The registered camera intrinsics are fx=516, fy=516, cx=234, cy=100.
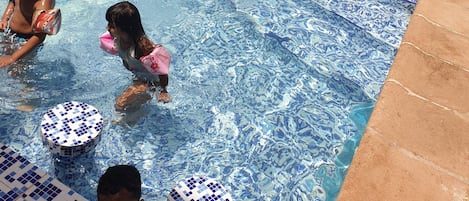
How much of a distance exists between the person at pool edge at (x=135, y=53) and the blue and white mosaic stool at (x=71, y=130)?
699 mm

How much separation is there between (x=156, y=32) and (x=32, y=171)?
3.25 m

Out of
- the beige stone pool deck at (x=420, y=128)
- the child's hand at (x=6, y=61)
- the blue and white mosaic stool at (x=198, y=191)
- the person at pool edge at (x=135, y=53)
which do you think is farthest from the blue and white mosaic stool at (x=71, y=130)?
the beige stone pool deck at (x=420, y=128)

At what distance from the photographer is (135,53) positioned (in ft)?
15.0

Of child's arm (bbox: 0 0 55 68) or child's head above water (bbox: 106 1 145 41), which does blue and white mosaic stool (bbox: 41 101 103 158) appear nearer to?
child's head above water (bbox: 106 1 145 41)

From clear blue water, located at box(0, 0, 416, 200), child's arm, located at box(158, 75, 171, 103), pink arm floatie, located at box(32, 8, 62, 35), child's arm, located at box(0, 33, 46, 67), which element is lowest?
clear blue water, located at box(0, 0, 416, 200)

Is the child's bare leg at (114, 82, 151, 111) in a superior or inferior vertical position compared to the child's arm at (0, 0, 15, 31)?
inferior

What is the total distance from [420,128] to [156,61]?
2.42 metres

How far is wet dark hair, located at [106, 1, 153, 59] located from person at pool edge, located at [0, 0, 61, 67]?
591 millimetres

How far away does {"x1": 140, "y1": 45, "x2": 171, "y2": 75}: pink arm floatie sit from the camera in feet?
14.6

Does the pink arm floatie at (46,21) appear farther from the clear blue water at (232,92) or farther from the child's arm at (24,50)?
the clear blue water at (232,92)

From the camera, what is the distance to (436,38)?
5.84 meters

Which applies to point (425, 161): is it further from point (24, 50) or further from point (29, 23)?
point (29, 23)

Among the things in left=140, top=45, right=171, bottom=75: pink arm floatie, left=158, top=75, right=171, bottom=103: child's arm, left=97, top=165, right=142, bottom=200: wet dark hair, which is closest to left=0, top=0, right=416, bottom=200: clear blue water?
left=158, top=75, right=171, bottom=103: child's arm

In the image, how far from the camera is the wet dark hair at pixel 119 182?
121 inches
